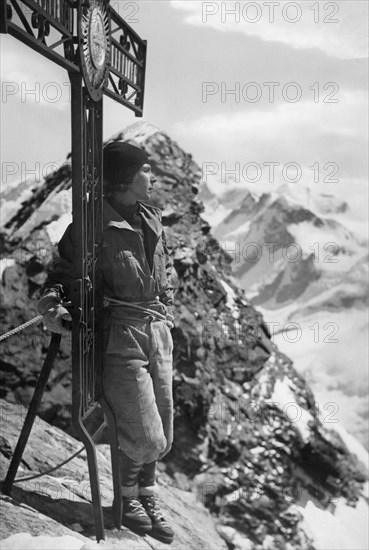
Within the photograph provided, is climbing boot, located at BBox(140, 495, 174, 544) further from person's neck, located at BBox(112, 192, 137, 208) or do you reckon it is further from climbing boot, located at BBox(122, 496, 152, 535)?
person's neck, located at BBox(112, 192, 137, 208)

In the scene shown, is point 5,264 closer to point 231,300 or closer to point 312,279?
point 231,300

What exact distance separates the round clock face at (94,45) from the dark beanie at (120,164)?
0.83 feet

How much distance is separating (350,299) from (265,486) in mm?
22139

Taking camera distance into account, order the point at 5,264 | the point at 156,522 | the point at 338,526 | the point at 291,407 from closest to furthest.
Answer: the point at 156,522 < the point at 338,526 < the point at 5,264 < the point at 291,407

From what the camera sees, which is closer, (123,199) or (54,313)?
(54,313)

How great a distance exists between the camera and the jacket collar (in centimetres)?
262

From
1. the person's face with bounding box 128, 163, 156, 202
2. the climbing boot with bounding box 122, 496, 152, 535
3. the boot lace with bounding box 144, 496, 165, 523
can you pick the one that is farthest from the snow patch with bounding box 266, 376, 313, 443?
the person's face with bounding box 128, 163, 156, 202

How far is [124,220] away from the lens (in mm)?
2676

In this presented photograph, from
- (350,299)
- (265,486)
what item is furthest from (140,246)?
(350,299)

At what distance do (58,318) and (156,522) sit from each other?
1.00 m

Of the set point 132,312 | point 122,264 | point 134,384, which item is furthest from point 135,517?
point 122,264

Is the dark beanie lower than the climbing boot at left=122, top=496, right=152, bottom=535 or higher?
higher

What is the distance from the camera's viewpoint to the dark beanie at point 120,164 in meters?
2.67

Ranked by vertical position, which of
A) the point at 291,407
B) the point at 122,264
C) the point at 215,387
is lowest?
the point at 291,407
